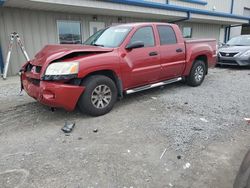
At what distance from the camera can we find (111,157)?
2.96m

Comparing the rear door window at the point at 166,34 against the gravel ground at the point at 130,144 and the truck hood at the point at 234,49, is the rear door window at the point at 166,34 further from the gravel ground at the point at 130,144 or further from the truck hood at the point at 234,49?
the truck hood at the point at 234,49

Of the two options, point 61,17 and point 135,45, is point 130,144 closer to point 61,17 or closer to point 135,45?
point 135,45

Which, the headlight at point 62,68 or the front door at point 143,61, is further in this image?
the front door at point 143,61

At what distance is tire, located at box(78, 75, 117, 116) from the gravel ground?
188mm

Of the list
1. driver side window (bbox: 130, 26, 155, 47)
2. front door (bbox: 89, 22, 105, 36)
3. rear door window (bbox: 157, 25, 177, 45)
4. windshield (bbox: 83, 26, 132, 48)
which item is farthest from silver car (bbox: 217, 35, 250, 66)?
windshield (bbox: 83, 26, 132, 48)

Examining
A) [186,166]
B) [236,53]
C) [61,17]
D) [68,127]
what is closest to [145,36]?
[68,127]

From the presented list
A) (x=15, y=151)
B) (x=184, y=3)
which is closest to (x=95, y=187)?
(x=15, y=151)

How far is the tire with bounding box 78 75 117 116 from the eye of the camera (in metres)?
4.09

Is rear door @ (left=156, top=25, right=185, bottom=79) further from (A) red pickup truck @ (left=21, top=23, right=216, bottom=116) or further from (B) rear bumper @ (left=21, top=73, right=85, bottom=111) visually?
(B) rear bumper @ (left=21, top=73, right=85, bottom=111)

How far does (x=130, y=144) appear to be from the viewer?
330cm

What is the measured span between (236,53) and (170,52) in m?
5.73

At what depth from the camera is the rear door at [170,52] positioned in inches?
214

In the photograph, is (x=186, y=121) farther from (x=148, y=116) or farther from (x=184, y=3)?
(x=184, y=3)

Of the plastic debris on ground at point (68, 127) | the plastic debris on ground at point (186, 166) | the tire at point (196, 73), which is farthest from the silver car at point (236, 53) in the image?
the plastic debris on ground at point (68, 127)
